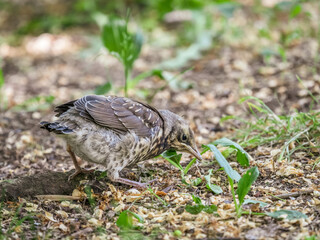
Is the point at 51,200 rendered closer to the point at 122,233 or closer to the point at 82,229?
the point at 82,229

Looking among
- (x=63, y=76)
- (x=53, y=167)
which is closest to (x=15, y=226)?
(x=53, y=167)

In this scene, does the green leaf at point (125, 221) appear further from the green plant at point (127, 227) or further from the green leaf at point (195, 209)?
the green leaf at point (195, 209)

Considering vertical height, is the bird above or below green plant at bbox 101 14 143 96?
below

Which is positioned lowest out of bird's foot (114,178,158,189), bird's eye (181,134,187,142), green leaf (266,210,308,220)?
bird's foot (114,178,158,189)

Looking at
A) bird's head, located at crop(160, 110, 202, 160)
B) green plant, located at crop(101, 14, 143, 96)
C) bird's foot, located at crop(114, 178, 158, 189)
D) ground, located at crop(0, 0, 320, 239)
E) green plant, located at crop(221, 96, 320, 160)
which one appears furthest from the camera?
green plant, located at crop(101, 14, 143, 96)

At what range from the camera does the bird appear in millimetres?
4059

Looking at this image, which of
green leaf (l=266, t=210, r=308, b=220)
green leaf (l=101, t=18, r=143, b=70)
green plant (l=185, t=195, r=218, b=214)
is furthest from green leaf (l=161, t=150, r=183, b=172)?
green leaf (l=101, t=18, r=143, b=70)

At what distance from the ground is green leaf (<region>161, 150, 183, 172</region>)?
15 centimetres

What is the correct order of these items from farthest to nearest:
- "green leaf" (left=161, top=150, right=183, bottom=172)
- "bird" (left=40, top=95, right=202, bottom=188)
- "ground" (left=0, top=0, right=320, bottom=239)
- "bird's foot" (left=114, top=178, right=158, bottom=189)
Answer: "green leaf" (left=161, top=150, right=183, bottom=172), "bird's foot" (left=114, top=178, right=158, bottom=189), "bird" (left=40, top=95, right=202, bottom=188), "ground" (left=0, top=0, right=320, bottom=239)

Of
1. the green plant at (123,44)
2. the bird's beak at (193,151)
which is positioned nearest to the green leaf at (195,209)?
the bird's beak at (193,151)

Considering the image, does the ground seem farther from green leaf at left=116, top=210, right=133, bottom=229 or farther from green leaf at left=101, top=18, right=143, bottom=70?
green leaf at left=101, top=18, right=143, bottom=70

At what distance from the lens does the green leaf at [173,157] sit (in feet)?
14.2

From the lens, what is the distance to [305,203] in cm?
371

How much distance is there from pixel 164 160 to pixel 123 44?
1.73m
